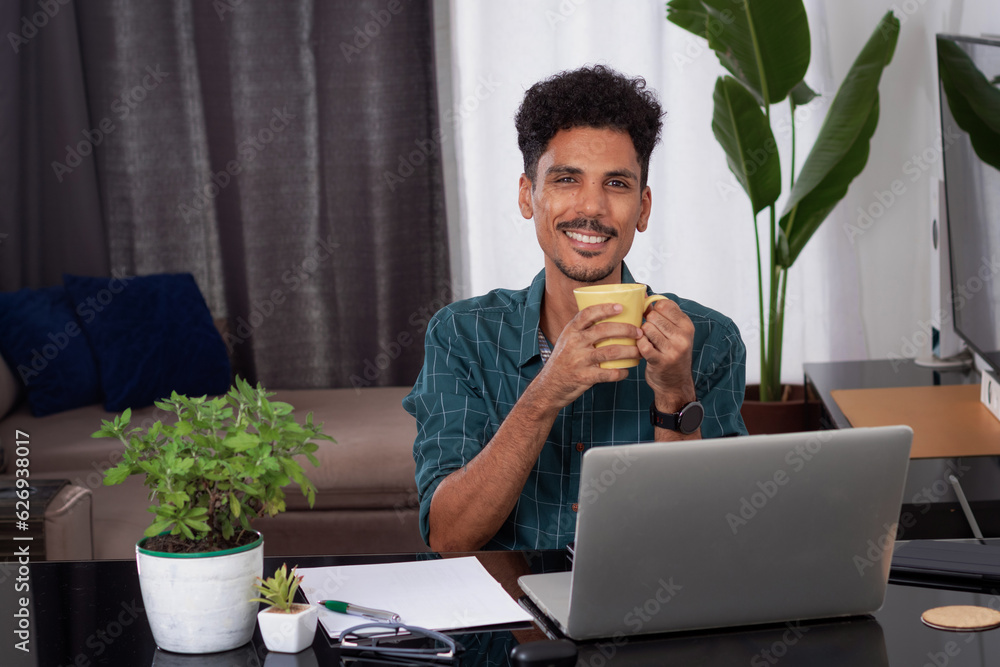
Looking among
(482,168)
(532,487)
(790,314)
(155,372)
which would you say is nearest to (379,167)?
(482,168)

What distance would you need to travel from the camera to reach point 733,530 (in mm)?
870

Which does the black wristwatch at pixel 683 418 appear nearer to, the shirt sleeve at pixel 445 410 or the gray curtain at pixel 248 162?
the shirt sleeve at pixel 445 410

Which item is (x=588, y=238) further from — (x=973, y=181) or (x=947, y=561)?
(x=973, y=181)

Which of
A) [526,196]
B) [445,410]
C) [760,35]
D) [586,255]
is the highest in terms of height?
[760,35]

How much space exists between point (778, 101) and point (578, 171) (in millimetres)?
1620

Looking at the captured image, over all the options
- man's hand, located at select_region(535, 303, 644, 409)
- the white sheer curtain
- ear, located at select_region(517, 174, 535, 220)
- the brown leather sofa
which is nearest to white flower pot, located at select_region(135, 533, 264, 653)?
man's hand, located at select_region(535, 303, 644, 409)

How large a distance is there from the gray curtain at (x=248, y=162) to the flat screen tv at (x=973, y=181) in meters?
1.95

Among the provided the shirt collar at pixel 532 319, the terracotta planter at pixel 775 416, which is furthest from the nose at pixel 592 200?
the terracotta planter at pixel 775 416

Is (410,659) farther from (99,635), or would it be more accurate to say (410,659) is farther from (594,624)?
(99,635)

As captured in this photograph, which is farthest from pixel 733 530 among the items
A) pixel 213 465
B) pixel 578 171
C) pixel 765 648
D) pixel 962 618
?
pixel 578 171

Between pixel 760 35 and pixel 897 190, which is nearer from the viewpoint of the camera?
pixel 760 35

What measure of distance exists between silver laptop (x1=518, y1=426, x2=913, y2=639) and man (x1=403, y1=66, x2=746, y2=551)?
0.41 metres

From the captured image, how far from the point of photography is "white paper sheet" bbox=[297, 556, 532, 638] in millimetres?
941

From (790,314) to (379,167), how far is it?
1.62 meters
